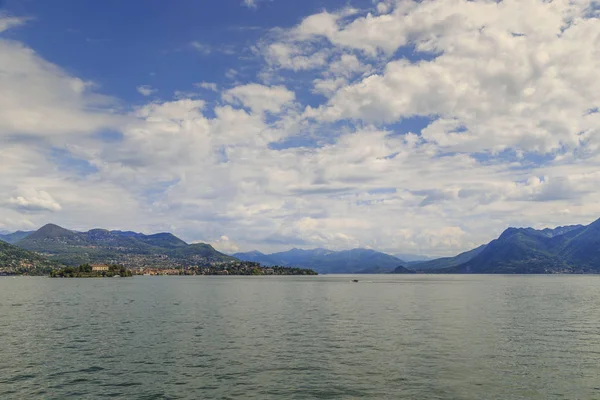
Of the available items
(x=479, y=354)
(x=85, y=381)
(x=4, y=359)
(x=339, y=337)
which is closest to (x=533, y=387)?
(x=479, y=354)

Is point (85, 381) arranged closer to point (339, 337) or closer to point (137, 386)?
point (137, 386)

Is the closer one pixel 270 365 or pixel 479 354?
pixel 270 365

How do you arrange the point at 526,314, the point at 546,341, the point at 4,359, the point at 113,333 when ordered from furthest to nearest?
the point at 526,314 → the point at 113,333 → the point at 546,341 → the point at 4,359

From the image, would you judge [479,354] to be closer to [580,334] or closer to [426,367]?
[426,367]

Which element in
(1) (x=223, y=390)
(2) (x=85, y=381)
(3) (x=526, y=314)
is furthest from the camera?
(3) (x=526, y=314)

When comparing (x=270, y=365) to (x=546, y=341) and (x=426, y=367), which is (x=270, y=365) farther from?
(x=546, y=341)

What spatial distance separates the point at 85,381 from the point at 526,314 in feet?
345

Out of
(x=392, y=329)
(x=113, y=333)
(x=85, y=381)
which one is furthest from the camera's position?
(x=392, y=329)

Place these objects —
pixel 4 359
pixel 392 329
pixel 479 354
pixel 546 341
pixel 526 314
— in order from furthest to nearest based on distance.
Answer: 1. pixel 526 314
2. pixel 392 329
3. pixel 546 341
4. pixel 479 354
5. pixel 4 359

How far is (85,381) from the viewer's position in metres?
47.5

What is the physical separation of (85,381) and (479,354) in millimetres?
50462

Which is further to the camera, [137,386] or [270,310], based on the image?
[270,310]

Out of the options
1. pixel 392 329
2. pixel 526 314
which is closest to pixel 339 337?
pixel 392 329

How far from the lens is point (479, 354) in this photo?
202 ft
